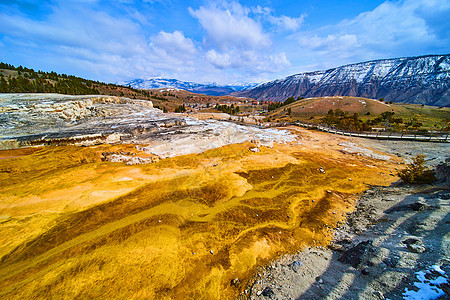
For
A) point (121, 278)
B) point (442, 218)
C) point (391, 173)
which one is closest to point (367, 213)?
point (442, 218)

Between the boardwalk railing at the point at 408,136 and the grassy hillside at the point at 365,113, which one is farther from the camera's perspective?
the grassy hillside at the point at 365,113

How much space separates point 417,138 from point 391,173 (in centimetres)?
2136

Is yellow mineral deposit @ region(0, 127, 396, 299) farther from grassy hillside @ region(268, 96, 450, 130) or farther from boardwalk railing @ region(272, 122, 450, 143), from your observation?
grassy hillside @ region(268, 96, 450, 130)

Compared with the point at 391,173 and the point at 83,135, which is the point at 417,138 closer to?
the point at 391,173

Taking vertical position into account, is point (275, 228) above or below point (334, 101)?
below

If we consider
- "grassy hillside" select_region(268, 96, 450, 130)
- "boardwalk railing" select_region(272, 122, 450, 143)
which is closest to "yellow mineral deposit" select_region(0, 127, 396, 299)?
"boardwalk railing" select_region(272, 122, 450, 143)

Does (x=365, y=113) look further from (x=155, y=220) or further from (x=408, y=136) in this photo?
(x=155, y=220)

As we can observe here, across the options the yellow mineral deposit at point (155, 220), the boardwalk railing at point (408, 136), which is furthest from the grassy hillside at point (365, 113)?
the yellow mineral deposit at point (155, 220)

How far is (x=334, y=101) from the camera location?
282ft

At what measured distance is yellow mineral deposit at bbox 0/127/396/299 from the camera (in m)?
7.27

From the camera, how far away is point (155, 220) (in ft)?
36.7

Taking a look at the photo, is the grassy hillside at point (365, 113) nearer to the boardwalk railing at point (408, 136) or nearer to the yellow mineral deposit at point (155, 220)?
the boardwalk railing at point (408, 136)

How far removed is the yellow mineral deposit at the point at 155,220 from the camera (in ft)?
23.9

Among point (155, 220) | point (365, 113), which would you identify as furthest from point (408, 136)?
point (155, 220)
